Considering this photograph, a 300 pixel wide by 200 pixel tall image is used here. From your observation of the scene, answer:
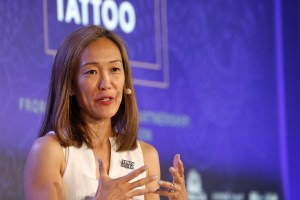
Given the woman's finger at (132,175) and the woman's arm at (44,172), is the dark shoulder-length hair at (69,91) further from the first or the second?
the woman's finger at (132,175)

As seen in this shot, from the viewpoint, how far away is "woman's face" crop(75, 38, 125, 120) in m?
2.10

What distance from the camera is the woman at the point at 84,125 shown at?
2031 mm

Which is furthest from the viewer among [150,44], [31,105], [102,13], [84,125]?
[150,44]

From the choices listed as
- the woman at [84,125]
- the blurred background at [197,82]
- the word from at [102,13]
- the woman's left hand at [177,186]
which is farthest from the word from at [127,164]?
Result: the word from at [102,13]

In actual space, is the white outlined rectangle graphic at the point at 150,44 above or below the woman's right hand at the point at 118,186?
above

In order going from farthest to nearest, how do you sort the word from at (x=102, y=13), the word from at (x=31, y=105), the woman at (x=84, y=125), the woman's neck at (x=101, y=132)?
the word from at (x=102, y=13) → the word from at (x=31, y=105) → the woman's neck at (x=101, y=132) → the woman at (x=84, y=125)

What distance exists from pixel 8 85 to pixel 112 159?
2.54ft

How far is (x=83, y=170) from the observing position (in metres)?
2.09

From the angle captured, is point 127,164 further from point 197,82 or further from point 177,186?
point 197,82

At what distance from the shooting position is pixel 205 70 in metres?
3.69

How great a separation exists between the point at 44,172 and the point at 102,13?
1.33m

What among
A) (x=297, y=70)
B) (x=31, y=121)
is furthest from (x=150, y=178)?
(x=297, y=70)

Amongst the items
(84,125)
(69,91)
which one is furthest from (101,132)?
(69,91)

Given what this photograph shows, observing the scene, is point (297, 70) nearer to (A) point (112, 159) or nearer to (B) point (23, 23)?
(B) point (23, 23)
